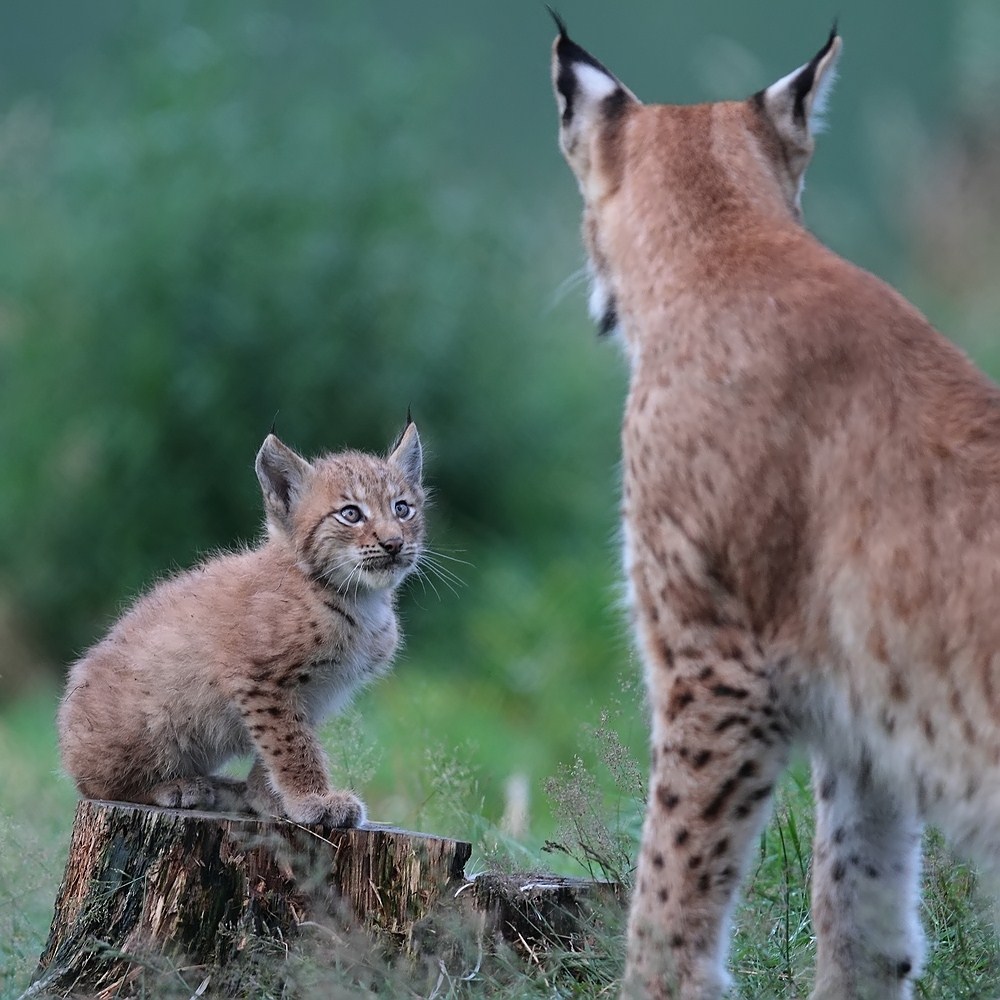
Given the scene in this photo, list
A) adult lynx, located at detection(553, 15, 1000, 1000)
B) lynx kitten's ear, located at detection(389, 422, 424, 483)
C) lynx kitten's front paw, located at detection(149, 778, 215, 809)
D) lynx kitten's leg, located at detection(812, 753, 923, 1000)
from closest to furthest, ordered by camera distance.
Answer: adult lynx, located at detection(553, 15, 1000, 1000) < lynx kitten's leg, located at detection(812, 753, 923, 1000) < lynx kitten's front paw, located at detection(149, 778, 215, 809) < lynx kitten's ear, located at detection(389, 422, 424, 483)

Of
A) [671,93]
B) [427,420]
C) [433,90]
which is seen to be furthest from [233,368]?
[671,93]

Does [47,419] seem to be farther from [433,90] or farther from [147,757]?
[147,757]

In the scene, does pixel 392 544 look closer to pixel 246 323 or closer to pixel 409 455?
pixel 409 455

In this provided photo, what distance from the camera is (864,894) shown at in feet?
15.0

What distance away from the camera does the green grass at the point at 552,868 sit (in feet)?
15.0

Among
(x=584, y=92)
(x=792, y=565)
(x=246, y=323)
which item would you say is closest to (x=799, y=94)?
(x=584, y=92)

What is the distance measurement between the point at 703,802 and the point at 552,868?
1913 mm

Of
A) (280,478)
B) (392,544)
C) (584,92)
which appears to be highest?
(584,92)

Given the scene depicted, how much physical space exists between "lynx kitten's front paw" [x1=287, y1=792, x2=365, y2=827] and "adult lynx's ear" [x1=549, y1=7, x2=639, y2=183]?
187 cm

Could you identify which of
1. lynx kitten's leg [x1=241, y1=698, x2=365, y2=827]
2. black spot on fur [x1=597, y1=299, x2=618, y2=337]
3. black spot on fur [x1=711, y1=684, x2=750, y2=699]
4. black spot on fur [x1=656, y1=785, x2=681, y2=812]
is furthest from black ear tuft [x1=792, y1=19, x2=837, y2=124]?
lynx kitten's leg [x1=241, y1=698, x2=365, y2=827]

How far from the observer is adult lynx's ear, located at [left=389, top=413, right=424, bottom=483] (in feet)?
18.4

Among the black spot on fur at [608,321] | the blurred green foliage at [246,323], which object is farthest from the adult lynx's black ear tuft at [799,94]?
the blurred green foliage at [246,323]

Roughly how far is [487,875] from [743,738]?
1.09m

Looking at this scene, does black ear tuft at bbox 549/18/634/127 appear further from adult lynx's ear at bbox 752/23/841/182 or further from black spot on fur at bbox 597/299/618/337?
black spot on fur at bbox 597/299/618/337
